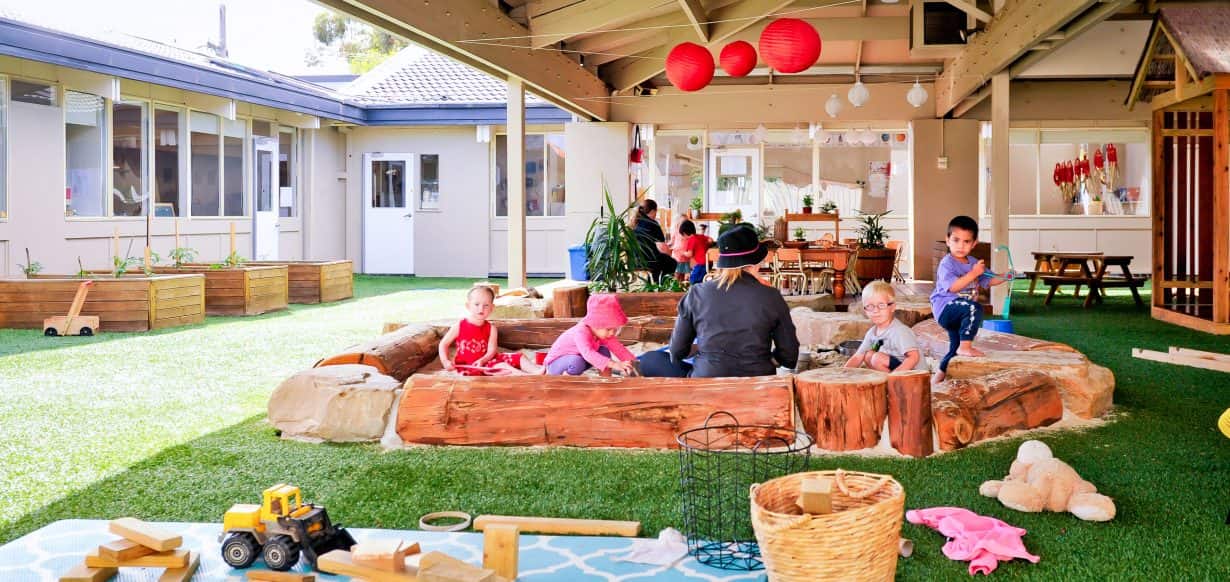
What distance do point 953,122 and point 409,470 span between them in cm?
1286

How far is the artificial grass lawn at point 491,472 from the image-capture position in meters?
3.75

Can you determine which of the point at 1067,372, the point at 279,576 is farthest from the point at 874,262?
the point at 279,576

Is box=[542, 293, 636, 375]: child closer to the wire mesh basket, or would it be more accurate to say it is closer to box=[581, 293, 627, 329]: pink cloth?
box=[581, 293, 627, 329]: pink cloth

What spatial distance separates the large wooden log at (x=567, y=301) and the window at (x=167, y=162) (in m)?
7.35

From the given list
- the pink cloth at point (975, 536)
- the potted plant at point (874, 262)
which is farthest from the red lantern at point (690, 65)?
the pink cloth at point (975, 536)

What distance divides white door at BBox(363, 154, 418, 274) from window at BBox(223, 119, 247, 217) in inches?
133

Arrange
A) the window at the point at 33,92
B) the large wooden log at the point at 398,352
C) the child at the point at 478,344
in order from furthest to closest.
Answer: the window at the point at 33,92, the child at the point at 478,344, the large wooden log at the point at 398,352

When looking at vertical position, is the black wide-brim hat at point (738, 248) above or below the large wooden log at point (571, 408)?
above

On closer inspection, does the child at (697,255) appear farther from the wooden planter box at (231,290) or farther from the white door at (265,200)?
the white door at (265,200)

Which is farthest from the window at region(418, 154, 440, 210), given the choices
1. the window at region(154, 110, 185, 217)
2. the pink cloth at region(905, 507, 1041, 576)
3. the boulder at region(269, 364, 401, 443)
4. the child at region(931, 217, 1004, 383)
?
the pink cloth at region(905, 507, 1041, 576)

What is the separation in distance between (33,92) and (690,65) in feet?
24.1

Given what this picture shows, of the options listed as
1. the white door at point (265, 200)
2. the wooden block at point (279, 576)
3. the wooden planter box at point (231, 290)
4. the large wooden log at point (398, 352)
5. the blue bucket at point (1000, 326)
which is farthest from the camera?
the white door at point (265, 200)

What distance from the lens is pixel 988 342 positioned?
7324 mm

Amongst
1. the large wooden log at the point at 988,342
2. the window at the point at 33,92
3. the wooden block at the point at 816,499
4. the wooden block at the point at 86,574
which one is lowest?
the wooden block at the point at 86,574
